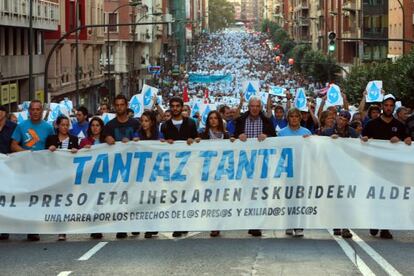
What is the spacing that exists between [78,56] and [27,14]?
639 inches

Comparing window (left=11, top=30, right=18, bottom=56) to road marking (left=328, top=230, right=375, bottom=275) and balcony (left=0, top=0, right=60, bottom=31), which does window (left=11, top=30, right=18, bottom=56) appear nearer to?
balcony (left=0, top=0, right=60, bottom=31)

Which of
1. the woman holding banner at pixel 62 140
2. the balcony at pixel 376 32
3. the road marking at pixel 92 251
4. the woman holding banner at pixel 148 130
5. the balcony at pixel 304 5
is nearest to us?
the road marking at pixel 92 251

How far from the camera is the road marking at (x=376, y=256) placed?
939cm

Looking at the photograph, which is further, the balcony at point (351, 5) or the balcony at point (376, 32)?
the balcony at point (351, 5)

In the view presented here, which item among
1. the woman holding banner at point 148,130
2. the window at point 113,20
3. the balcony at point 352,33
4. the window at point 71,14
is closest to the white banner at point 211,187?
the woman holding banner at point 148,130

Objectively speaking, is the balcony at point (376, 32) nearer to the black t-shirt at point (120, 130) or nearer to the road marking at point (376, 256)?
the black t-shirt at point (120, 130)

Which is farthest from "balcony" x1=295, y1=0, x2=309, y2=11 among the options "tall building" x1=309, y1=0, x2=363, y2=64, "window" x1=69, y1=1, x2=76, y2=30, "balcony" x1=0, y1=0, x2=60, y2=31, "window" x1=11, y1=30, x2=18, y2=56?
"window" x1=11, y1=30, x2=18, y2=56

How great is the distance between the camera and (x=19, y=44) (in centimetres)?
4516

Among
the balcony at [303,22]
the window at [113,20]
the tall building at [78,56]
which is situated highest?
the balcony at [303,22]

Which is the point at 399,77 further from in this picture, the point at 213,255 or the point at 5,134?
the point at 213,255

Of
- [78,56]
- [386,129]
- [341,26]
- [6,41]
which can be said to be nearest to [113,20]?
[78,56]

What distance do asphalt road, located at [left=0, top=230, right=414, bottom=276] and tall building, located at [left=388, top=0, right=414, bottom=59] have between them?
173 ft

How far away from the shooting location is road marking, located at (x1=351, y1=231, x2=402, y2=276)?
939 centimetres

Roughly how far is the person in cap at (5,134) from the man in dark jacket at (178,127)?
191 centimetres
